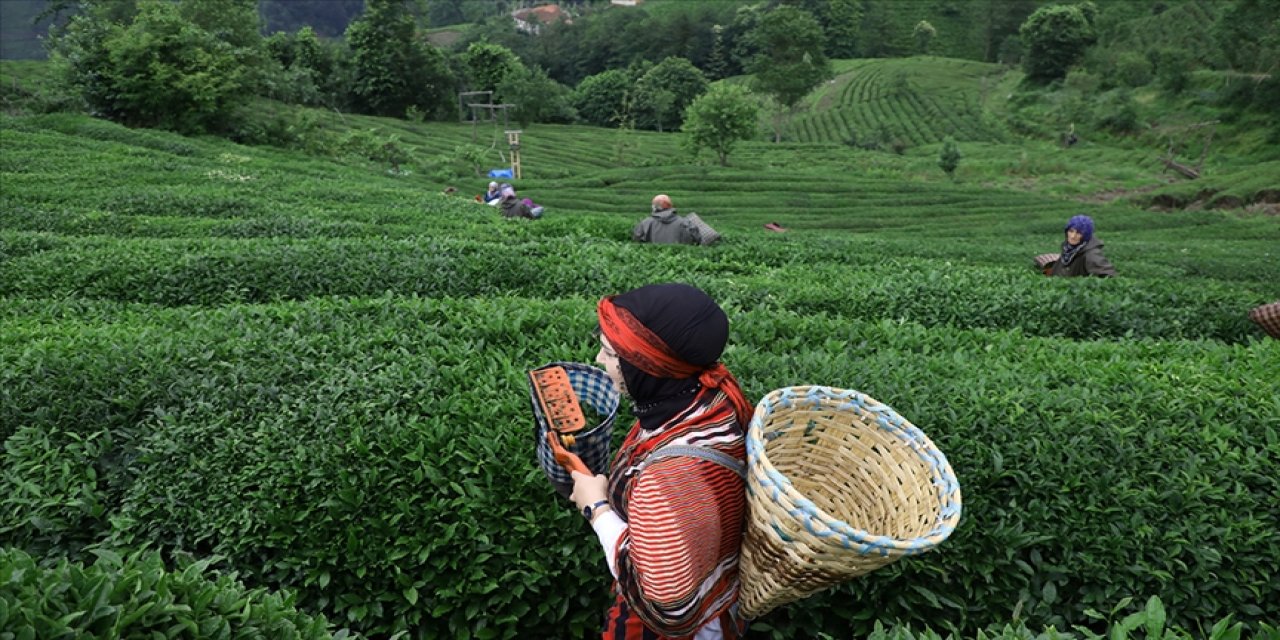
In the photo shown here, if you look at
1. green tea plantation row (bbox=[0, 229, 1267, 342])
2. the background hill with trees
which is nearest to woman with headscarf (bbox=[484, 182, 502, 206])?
the background hill with trees

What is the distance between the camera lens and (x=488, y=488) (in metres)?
3.13

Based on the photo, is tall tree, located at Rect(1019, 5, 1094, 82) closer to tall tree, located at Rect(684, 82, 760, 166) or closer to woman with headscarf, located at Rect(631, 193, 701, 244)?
tall tree, located at Rect(684, 82, 760, 166)

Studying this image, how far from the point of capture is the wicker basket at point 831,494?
1.81m

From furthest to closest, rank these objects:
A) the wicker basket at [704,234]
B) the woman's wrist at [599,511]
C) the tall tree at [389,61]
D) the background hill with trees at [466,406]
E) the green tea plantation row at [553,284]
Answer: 1. the tall tree at [389,61]
2. the wicker basket at [704,234]
3. the green tea plantation row at [553,284]
4. the background hill with trees at [466,406]
5. the woman's wrist at [599,511]

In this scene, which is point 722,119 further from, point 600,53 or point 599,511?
point 600,53

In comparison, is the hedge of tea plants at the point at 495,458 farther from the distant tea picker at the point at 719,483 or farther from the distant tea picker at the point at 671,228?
the distant tea picker at the point at 671,228

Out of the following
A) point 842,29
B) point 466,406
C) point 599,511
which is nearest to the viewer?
point 599,511

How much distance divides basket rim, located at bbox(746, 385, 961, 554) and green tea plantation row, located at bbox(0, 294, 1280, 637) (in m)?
1.08

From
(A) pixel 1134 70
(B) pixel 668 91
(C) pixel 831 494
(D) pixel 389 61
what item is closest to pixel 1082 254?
(C) pixel 831 494

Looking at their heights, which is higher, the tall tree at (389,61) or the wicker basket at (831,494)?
the tall tree at (389,61)

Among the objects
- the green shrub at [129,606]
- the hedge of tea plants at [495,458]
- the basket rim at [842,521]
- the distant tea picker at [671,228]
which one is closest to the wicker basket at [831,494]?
the basket rim at [842,521]

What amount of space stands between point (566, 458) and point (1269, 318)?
672 centimetres

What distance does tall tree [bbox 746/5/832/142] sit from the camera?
174 feet

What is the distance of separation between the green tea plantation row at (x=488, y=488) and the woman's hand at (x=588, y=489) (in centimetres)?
84
